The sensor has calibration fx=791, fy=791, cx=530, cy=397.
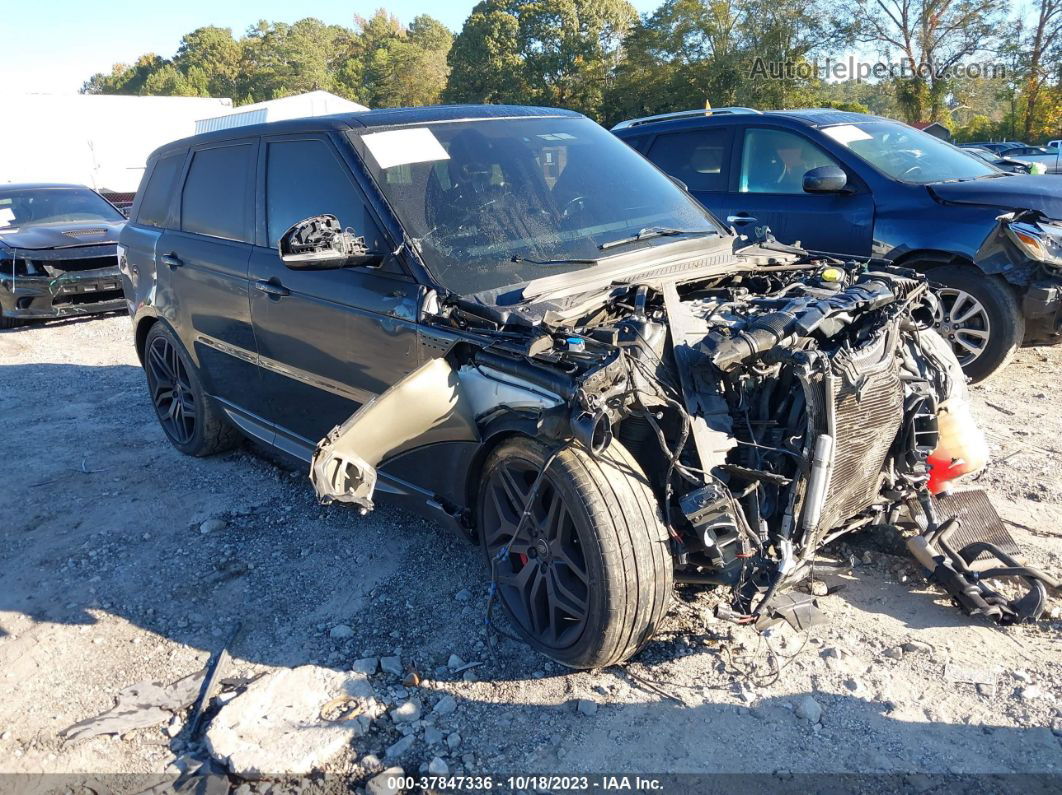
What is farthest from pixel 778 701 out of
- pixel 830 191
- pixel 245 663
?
pixel 830 191

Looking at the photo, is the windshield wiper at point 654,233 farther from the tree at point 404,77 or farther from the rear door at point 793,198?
the tree at point 404,77

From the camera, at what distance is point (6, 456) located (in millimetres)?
5484

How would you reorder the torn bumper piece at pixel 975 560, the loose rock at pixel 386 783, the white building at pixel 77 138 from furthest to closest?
the white building at pixel 77 138, the torn bumper piece at pixel 975 560, the loose rock at pixel 386 783

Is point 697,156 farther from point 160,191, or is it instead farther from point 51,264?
point 51,264

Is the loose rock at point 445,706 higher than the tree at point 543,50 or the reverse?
the reverse

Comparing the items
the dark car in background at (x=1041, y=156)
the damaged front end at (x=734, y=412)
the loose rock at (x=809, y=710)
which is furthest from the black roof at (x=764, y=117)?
the dark car in background at (x=1041, y=156)

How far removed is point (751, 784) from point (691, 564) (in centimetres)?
69

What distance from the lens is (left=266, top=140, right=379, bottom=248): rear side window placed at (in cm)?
352

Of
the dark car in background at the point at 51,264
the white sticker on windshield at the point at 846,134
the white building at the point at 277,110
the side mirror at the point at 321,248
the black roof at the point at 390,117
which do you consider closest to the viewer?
the side mirror at the point at 321,248

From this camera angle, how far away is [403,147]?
3580mm

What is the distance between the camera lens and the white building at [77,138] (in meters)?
26.0

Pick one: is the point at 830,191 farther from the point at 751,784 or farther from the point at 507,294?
the point at 751,784

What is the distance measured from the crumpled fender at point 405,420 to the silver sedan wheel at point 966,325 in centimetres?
390

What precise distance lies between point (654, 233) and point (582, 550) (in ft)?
5.47
